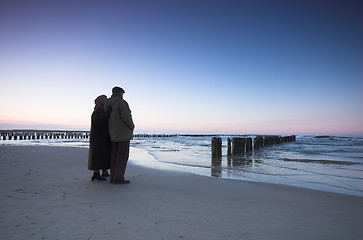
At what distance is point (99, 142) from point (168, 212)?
2721 mm

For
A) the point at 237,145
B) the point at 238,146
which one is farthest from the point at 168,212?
the point at 238,146

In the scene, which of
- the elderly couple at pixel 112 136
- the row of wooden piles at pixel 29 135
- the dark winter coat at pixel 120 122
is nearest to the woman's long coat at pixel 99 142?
the elderly couple at pixel 112 136

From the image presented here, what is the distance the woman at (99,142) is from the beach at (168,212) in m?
0.42

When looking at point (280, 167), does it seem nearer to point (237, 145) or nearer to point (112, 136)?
point (237, 145)

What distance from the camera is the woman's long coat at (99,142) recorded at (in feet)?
15.8

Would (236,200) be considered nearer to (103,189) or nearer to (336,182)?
(103,189)

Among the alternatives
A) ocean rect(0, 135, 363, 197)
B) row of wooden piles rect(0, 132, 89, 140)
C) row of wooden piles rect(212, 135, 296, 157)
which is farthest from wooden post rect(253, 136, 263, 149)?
row of wooden piles rect(0, 132, 89, 140)

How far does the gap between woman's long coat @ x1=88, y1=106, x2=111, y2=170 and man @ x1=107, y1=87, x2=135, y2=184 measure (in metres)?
0.24

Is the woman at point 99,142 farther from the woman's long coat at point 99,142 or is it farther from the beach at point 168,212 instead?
the beach at point 168,212

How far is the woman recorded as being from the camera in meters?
4.82

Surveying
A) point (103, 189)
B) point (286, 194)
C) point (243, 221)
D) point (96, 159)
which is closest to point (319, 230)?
point (243, 221)

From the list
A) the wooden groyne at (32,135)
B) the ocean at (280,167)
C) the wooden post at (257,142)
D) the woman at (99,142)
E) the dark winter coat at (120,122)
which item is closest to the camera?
the dark winter coat at (120,122)

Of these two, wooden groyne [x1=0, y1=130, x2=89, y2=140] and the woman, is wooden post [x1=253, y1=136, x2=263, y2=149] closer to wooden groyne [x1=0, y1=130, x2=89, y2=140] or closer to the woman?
the woman

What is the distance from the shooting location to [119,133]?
4.63 meters
